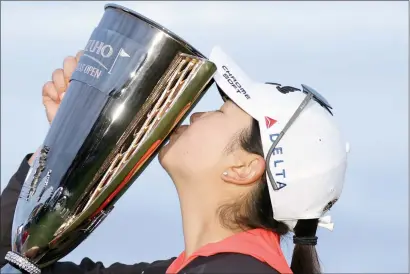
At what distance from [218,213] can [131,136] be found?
22.6 inches

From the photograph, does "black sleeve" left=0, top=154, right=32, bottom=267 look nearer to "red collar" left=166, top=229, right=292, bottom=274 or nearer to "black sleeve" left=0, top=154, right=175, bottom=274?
"black sleeve" left=0, top=154, right=175, bottom=274

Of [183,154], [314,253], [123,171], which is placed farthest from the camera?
[314,253]

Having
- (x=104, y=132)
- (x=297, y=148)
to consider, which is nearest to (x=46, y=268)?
(x=104, y=132)

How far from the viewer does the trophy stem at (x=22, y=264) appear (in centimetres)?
359

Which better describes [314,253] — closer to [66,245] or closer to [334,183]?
[334,183]

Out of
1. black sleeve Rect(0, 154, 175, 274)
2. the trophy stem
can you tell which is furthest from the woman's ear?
the trophy stem

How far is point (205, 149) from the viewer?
3.92 meters

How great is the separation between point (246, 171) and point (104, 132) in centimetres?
72

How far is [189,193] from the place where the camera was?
156 inches

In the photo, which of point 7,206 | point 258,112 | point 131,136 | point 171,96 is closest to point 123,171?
point 131,136

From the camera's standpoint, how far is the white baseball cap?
12.8ft

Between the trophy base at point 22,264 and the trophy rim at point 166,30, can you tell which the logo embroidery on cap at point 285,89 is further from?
the trophy base at point 22,264

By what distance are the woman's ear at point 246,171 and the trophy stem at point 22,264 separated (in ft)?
3.17

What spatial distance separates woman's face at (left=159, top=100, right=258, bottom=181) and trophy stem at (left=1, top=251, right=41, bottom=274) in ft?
2.62
